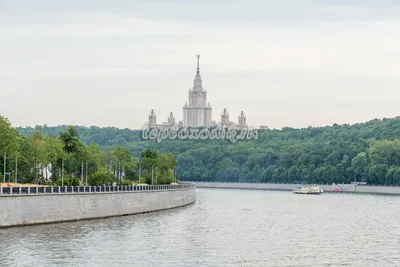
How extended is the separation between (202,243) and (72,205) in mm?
19323

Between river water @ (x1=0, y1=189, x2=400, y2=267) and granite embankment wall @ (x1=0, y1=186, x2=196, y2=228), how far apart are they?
1143 mm

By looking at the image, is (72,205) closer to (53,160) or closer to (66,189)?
(66,189)

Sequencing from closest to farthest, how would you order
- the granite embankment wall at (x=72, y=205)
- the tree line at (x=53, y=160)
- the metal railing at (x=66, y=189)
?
1. the granite embankment wall at (x=72, y=205)
2. the metal railing at (x=66, y=189)
3. the tree line at (x=53, y=160)

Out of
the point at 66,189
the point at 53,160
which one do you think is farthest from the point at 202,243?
the point at 53,160

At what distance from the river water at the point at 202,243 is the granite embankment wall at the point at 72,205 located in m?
1.14

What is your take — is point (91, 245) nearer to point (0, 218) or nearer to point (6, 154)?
point (0, 218)

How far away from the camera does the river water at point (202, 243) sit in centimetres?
6209

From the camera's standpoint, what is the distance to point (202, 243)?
73.1 meters

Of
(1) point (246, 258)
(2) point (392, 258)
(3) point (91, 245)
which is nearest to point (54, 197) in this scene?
(3) point (91, 245)

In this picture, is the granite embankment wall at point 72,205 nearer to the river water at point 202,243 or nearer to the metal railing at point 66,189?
the metal railing at point 66,189

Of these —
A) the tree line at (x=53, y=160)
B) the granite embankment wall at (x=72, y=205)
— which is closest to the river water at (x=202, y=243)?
the granite embankment wall at (x=72, y=205)

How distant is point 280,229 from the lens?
8869 centimetres

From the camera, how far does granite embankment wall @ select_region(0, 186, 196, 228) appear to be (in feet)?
253

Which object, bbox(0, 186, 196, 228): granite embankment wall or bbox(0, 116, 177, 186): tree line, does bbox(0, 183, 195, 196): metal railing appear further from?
bbox(0, 116, 177, 186): tree line
